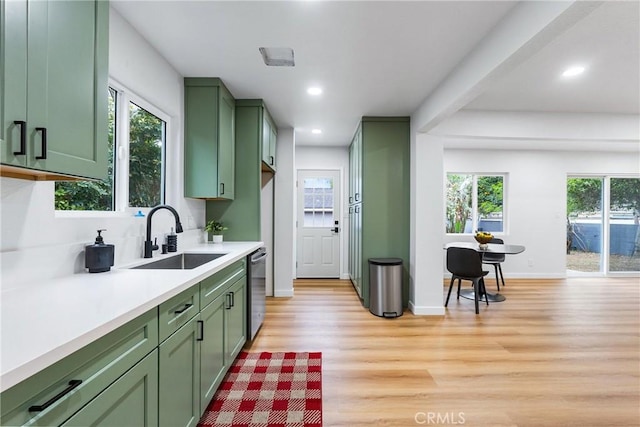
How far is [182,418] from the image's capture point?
144 cm

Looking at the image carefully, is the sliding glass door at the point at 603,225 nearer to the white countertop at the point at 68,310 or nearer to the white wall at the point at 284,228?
the white wall at the point at 284,228

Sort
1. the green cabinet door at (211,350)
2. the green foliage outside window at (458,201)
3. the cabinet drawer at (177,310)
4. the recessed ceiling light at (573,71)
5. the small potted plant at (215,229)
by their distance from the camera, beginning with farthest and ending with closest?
the green foliage outside window at (458,201)
the small potted plant at (215,229)
the recessed ceiling light at (573,71)
the green cabinet door at (211,350)
the cabinet drawer at (177,310)

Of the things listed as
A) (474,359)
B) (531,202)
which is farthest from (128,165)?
(531,202)

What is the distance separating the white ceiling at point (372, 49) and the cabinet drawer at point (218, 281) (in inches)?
63.9

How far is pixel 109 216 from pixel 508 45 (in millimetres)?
2652

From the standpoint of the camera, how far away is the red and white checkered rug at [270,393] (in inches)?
71.6

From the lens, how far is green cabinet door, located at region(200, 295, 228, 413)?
1.70m

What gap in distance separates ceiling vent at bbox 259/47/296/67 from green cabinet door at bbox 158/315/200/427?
1.96 m

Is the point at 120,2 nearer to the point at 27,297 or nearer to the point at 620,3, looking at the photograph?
the point at 27,297

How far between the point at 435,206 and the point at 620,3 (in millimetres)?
2221

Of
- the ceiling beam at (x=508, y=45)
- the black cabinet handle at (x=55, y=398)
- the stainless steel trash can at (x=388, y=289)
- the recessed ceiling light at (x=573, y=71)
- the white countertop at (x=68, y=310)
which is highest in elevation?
the recessed ceiling light at (x=573, y=71)

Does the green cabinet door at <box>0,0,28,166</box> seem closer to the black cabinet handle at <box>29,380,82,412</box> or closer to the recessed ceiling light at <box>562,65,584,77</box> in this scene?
the black cabinet handle at <box>29,380,82,412</box>

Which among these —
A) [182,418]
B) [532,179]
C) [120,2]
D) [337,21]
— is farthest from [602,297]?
[120,2]

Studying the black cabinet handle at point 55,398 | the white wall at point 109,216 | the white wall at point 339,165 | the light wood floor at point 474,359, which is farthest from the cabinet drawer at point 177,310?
the white wall at point 339,165
